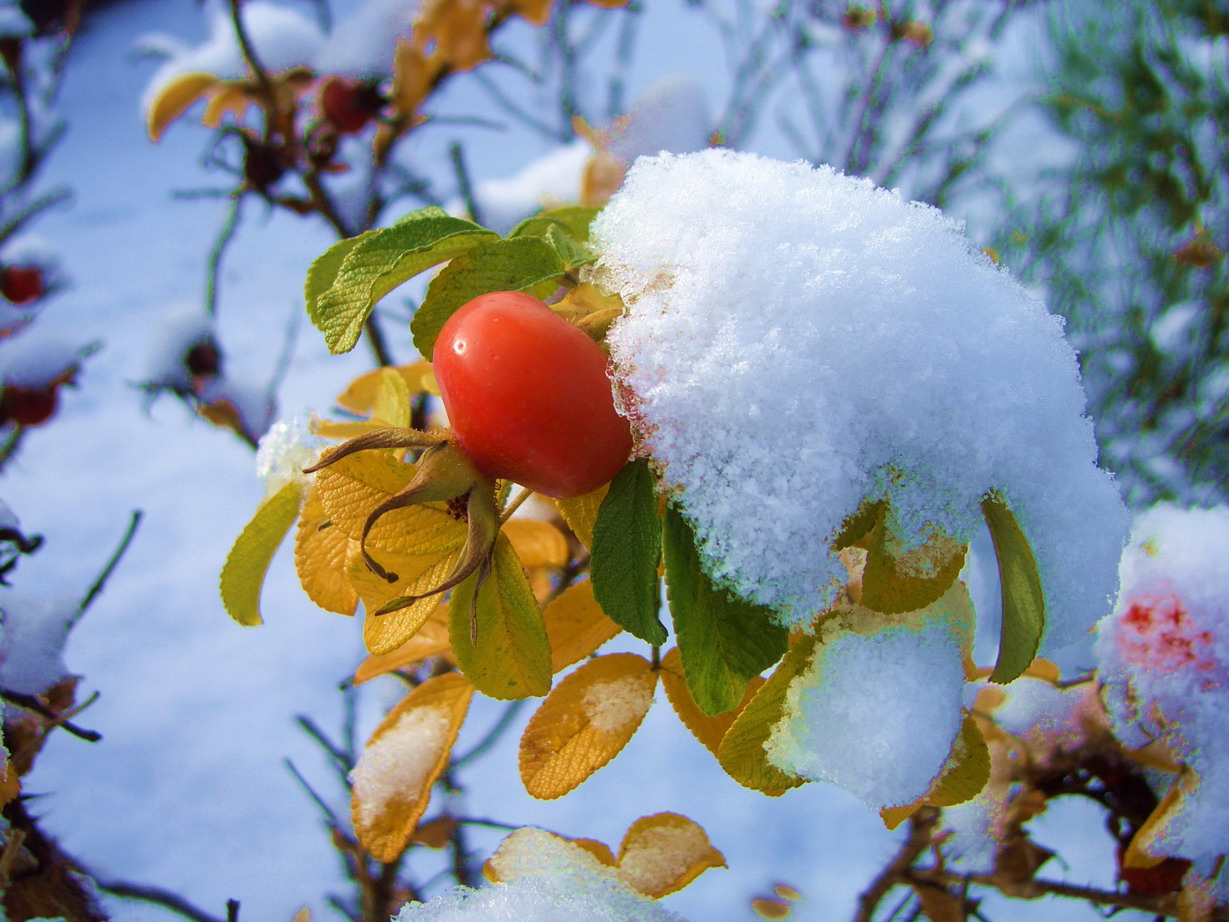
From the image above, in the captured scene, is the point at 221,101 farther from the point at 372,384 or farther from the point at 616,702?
the point at 616,702

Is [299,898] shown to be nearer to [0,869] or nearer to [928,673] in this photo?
[0,869]

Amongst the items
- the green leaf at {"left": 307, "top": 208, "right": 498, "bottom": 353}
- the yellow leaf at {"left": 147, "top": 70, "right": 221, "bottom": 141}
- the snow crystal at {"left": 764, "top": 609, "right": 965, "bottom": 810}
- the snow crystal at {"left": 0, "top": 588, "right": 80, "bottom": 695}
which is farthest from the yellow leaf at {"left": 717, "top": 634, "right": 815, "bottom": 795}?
the yellow leaf at {"left": 147, "top": 70, "right": 221, "bottom": 141}

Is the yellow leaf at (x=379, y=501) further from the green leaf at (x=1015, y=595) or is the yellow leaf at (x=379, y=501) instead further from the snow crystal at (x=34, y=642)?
the snow crystal at (x=34, y=642)

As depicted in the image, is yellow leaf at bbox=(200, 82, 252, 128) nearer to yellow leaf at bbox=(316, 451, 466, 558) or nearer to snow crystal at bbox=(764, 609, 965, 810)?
yellow leaf at bbox=(316, 451, 466, 558)

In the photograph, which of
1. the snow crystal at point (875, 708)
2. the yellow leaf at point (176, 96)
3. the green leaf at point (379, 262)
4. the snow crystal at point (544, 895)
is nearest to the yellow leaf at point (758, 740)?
the snow crystal at point (875, 708)

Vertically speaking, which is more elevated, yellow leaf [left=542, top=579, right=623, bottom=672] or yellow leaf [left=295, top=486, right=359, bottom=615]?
yellow leaf [left=542, top=579, right=623, bottom=672]

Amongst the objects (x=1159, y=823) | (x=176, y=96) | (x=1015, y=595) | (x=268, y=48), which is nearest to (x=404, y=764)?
(x=1015, y=595)
